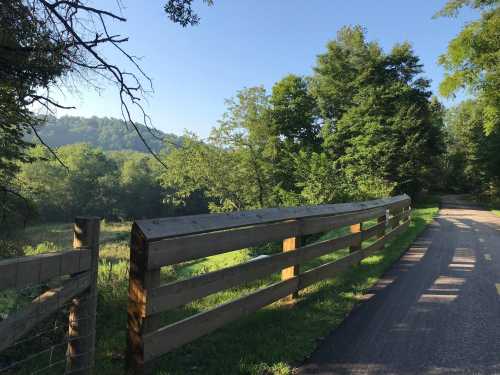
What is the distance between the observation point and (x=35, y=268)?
2029mm

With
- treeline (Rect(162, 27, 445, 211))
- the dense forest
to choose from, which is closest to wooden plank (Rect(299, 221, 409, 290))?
the dense forest

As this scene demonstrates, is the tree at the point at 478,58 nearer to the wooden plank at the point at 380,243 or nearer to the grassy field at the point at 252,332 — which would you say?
the wooden plank at the point at 380,243

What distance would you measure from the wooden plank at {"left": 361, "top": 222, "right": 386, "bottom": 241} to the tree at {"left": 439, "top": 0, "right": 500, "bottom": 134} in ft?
35.4

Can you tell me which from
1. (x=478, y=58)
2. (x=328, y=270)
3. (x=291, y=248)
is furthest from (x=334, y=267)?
(x=478, y=58)

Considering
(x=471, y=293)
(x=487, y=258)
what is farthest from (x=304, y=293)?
(x=487, y=258)

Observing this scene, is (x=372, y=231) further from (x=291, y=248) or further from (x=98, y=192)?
(x=98, y=192)

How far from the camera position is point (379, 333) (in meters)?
4.11

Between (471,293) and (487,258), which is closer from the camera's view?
(471,293)

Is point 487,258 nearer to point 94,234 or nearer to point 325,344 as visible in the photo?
point 325,344

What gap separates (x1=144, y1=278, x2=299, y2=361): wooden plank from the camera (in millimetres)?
2938

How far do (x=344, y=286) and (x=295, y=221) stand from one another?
5.62 ft

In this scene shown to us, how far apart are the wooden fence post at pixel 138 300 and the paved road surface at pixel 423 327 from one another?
4.54ft

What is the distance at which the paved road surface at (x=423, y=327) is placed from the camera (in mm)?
3410

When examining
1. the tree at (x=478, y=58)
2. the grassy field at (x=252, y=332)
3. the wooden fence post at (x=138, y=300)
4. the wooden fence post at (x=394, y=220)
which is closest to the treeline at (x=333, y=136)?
the tree at (x=478, y=58)
